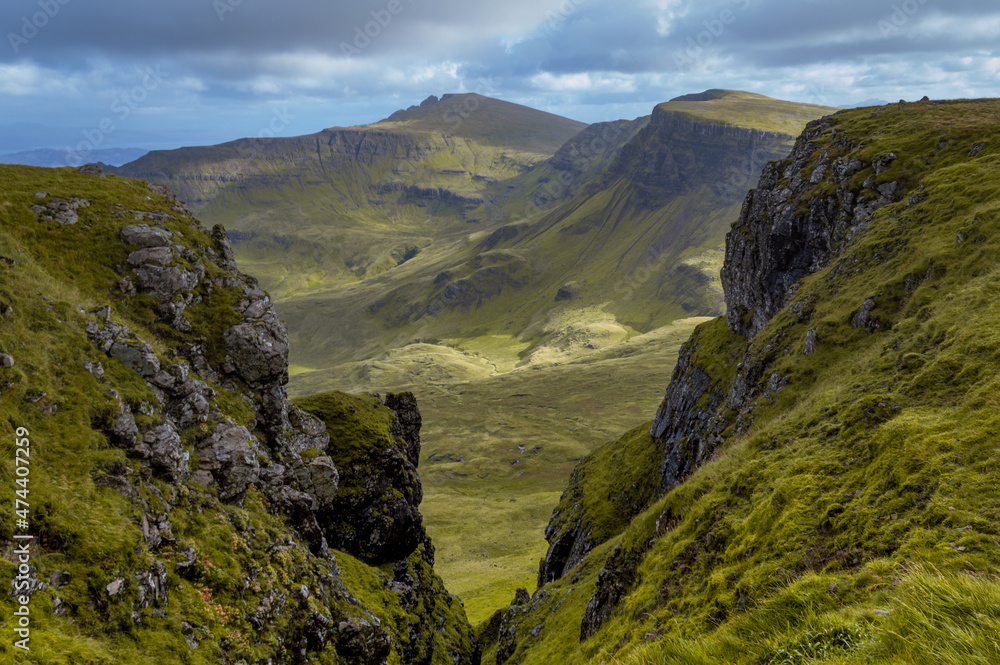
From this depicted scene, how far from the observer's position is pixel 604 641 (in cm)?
2528

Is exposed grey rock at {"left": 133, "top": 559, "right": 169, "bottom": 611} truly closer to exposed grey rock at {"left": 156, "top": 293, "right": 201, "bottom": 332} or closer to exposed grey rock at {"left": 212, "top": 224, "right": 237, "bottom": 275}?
exposed grey rock at {"left": 156, "top": 293, "right": 201, "bottom": 332}

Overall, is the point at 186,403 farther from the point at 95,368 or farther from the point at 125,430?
the point at 95,368

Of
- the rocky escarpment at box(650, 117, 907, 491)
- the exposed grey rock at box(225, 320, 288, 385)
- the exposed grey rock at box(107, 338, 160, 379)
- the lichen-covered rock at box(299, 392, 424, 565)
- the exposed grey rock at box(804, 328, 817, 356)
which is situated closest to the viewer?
the exposed grey rock at box(107, 338, 160, 379)

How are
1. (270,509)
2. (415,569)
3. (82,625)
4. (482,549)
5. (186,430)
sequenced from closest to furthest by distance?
(82,625) < (186,430) < (270,509) < (415,569) < (482,549)

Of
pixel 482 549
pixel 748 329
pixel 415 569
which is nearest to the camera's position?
pixel 415 569

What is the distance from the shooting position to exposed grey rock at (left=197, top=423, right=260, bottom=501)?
1100 inches

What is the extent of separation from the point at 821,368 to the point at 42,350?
50408 millimetres

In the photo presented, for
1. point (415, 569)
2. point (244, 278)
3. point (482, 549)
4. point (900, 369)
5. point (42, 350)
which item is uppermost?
point (244, 278)

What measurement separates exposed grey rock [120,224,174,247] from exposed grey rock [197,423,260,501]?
48.1 ft

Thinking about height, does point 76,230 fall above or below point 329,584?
above

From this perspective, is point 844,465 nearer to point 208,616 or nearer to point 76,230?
point 208,616

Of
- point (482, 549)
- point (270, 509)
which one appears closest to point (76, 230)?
point (270, 509)

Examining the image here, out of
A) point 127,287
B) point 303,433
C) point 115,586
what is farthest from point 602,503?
point 115,586

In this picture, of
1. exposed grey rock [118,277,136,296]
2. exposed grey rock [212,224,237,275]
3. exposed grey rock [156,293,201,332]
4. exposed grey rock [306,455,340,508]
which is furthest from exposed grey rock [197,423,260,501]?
exposed grey rock [212,224,237,275]
